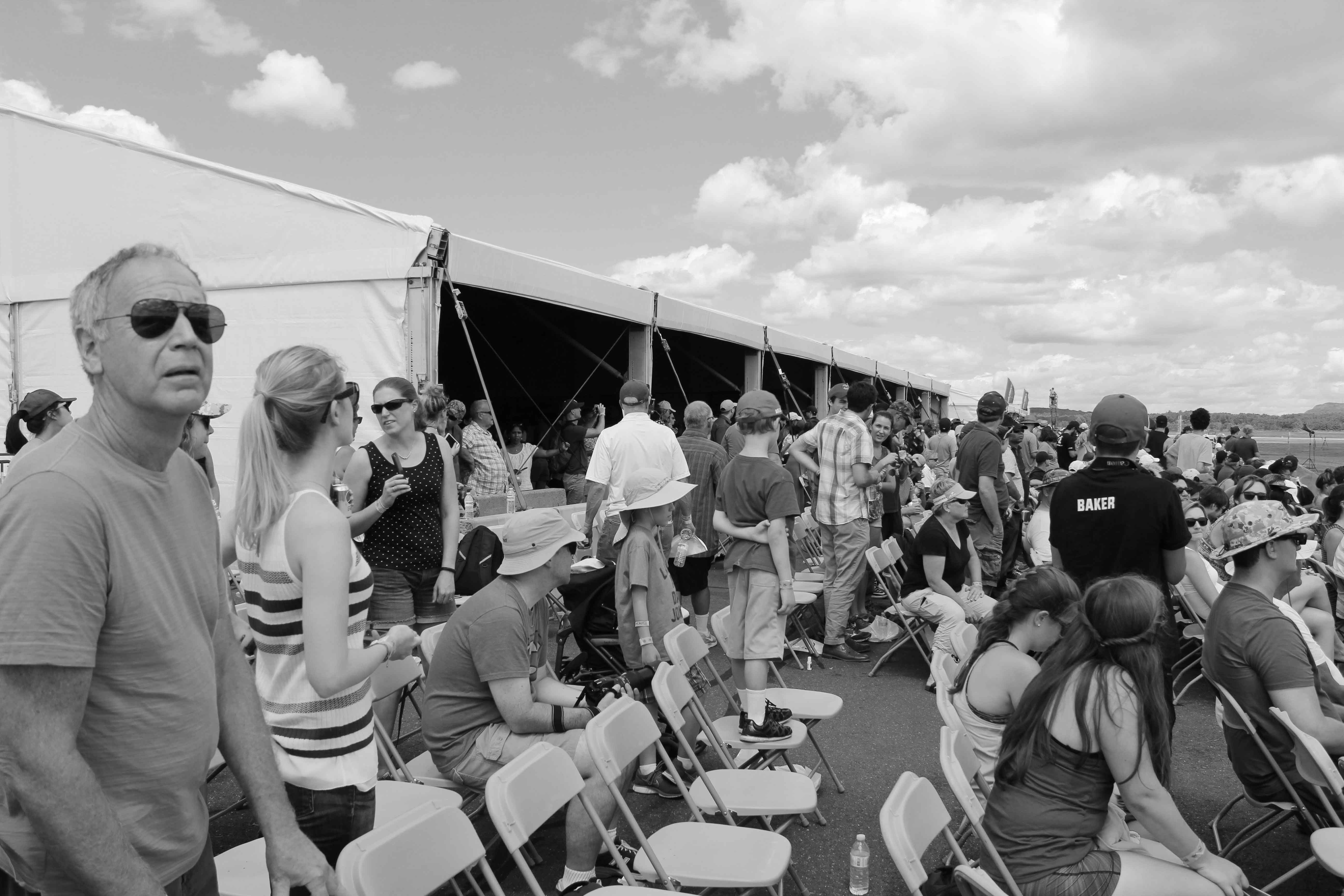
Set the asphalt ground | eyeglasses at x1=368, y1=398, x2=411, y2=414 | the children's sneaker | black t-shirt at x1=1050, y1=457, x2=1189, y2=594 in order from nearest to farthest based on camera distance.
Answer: the asphalt ground, black t-shirt at x1=1050, y1=457, x2=1189, y2=594, the children's sneaker, eyeglasses at x1=368, y1=398, x2=411, y2=414

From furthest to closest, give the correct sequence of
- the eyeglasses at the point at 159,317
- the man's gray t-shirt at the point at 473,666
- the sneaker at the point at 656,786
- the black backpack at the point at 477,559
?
the black backpack at the point at 477,559, the sneaker at the point at 656,786, the man's gray t-shirt at the point at 473,666, the eyeglasses at the point at 159,317

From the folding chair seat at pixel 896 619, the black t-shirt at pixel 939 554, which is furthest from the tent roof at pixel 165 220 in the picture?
the black t-shirt at pixel 939 554

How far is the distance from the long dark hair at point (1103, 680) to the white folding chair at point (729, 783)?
0.79 metres

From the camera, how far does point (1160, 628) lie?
256 cm

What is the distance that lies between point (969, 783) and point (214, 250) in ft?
22.9

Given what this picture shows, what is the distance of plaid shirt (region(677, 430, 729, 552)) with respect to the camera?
6.00 m

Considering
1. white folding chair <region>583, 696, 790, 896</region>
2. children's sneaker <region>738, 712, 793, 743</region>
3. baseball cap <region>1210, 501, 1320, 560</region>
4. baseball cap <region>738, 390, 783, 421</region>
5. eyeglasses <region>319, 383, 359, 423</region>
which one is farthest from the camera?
baseball cap <region>738, 390, 783, 421</region>

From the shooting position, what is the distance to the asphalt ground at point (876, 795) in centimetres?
304

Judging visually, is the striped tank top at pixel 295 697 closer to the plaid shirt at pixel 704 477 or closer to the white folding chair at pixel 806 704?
the white folding chair at pixel 806 704

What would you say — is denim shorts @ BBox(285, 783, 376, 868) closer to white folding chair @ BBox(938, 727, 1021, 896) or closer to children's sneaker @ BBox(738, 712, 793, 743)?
white folding chair @ BBox(938, 727, 1021, 896)

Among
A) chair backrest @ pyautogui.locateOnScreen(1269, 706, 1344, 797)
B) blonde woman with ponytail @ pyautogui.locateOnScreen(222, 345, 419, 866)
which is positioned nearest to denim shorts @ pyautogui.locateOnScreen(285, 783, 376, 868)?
blonde woman with ponytail @ pyautogui.locateOnScreen(222, 345, 419, 866)

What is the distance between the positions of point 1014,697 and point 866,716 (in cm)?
202

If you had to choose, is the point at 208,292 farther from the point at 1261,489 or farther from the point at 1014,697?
the point at 1261,489

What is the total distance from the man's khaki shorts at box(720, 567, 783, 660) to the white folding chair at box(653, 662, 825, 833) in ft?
2.60
